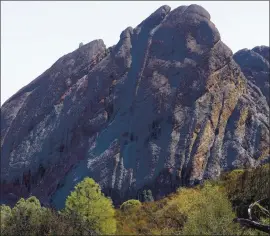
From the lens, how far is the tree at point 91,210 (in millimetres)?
46250

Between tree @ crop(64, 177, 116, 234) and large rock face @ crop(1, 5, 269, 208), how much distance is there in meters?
32.9

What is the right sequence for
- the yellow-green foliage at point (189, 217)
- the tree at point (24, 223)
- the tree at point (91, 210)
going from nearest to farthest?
the yellow-green foliage at point (189, 217) → the tree at point (24, 223) → the tree at point (91, 210)

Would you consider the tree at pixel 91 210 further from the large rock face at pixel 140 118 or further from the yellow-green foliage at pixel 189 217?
the large rock face at pixel 140 118

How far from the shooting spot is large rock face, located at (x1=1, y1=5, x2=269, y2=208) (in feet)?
276

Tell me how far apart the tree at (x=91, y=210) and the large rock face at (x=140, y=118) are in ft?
108

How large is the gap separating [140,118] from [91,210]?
45.8 m

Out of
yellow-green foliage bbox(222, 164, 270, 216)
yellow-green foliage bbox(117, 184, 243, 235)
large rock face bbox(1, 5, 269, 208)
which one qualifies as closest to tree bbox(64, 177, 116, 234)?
yellow-green foliage bbox(117, 184, 243, 235)

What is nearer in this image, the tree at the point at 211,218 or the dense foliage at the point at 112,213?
the tree at the point at 211,218

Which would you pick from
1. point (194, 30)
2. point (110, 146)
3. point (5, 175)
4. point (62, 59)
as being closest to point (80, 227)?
point (110, 146)

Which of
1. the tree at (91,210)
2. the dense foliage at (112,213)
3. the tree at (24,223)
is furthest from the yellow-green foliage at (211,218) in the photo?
the tree at (24,223)

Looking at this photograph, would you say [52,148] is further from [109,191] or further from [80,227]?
[80,227]

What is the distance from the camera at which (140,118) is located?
91.4m

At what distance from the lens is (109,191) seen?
274 ft

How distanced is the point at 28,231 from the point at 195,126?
5115cm
